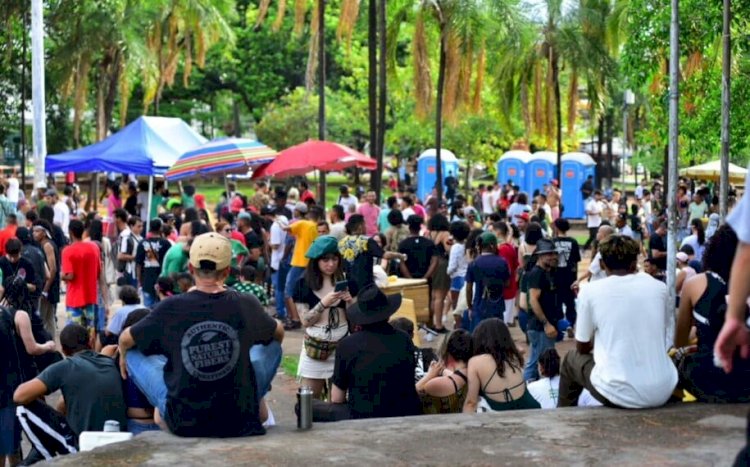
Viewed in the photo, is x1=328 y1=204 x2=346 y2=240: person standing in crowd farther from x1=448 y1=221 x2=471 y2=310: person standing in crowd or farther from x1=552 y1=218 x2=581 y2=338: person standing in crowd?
x1=552 y1=218 x2=581 y2=338: person standing in crowd

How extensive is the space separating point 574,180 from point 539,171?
1.89 meters

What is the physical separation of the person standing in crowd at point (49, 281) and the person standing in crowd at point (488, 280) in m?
4.88

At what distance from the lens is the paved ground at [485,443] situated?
6.46 m

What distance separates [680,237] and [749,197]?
24.5m

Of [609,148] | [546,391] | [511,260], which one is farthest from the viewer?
[609,148]

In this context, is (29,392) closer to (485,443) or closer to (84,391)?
(84,391)

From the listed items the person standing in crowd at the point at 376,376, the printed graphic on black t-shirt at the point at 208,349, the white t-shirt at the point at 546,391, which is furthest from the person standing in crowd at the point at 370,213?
the printed graphic on black t-shirt at the point at 208,349

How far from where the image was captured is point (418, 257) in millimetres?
16625

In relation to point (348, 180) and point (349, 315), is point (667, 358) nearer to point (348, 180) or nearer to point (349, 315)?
point (349, 315)

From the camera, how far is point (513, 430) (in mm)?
7121

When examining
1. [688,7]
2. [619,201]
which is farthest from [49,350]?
[619,201]

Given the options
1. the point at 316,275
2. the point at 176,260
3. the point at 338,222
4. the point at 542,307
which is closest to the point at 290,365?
the point at 176,260

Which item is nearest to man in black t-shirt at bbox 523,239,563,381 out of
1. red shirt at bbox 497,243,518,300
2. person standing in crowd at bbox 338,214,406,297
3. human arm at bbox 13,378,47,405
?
person standing in crowd at bbox 338,214,406,297

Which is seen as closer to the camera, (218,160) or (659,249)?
(659,249)
